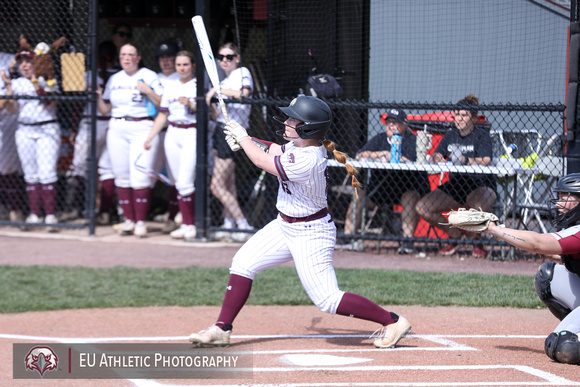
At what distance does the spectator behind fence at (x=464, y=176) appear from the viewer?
24.6 ft

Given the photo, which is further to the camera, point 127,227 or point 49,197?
point 49,197

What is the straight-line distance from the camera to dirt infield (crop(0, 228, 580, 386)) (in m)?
3.97

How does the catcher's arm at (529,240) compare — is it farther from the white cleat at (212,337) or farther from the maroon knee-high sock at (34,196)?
the maroon knee-high sock at (34,196)

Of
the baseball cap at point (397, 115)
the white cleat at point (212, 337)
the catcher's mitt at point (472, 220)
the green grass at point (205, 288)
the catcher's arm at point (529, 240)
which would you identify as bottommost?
the green grass at point (205, 288)

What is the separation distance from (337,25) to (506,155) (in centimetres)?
292

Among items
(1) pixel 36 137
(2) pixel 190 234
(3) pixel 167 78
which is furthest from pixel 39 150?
(2) pixel 190 234

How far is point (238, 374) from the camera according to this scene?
4.11 meters

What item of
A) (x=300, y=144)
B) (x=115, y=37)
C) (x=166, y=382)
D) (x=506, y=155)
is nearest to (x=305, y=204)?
(x=300, y=144)

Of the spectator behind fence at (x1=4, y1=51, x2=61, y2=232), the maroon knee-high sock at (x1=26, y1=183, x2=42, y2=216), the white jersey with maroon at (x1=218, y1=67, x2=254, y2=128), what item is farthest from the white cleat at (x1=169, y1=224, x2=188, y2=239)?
the maroon knee-high sock at (x1=26, y1=183, x2=42, y2=216)

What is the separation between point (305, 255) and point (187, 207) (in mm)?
4270

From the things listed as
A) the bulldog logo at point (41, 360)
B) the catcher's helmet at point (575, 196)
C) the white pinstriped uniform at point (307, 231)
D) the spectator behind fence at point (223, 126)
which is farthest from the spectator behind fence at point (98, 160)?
the catcher's helmet at point (575, 196)

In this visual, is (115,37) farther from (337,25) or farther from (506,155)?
(506,155)

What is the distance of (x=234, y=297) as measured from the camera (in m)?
4.72

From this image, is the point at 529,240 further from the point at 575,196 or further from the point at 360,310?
the point at 360,310
